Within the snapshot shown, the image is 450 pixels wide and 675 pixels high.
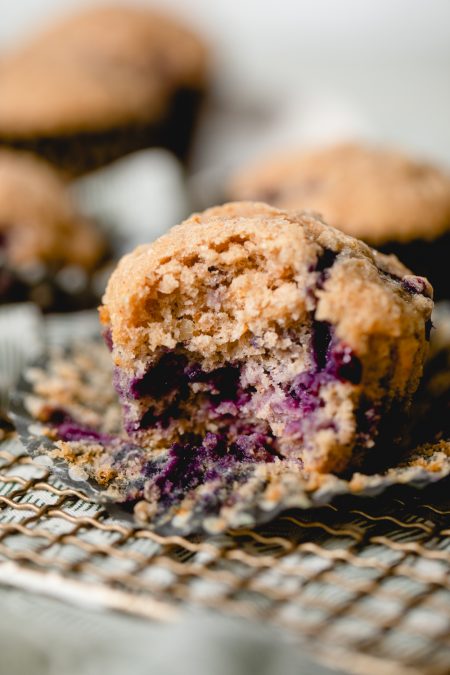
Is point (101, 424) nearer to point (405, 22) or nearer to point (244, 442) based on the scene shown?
point (244, 442)

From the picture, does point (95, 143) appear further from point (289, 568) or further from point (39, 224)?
point (289, 568)

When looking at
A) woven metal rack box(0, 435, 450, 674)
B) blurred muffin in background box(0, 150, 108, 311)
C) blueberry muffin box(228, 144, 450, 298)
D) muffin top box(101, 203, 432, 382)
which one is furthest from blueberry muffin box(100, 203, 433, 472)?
blurred muffin in background box(0, 150, 108, 311)

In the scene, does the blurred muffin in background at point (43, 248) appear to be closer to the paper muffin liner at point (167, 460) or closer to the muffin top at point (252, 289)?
the paper muffin liner at point (167, 460)

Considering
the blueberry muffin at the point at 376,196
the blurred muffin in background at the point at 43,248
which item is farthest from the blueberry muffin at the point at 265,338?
the blurred muffin in background at the point at 43,248

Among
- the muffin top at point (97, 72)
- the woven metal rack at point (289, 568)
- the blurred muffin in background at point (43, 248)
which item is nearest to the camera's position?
the woven metal rack at point (289, 568)

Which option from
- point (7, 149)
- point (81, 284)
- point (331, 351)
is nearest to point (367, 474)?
A: point (331, 351)

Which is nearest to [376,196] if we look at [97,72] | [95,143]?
[95,143]
